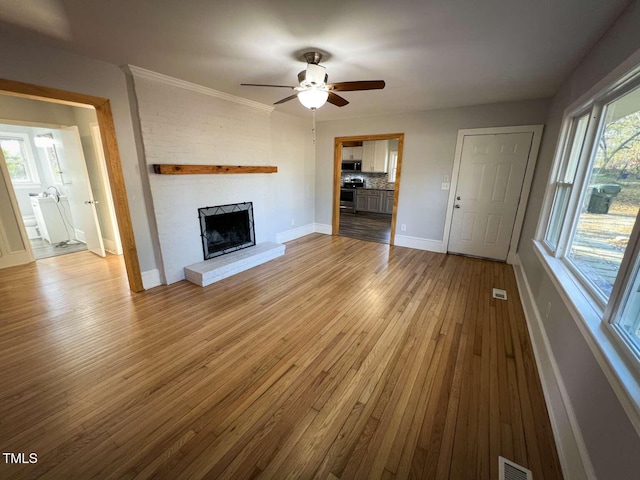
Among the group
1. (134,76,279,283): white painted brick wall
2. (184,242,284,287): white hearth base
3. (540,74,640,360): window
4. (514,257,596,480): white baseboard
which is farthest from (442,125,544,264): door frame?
(134,76,279,283): white painted brick wall

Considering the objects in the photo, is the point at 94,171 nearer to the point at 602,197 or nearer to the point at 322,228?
the point at 322,228

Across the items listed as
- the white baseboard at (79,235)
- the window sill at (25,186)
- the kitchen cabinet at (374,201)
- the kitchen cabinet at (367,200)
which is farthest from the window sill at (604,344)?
the window sill at (25,186)

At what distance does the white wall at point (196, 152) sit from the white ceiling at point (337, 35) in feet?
1.32

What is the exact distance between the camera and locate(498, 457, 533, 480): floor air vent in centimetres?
123

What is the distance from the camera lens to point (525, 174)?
3.73 metres

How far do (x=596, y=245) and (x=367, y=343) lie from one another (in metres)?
1.82

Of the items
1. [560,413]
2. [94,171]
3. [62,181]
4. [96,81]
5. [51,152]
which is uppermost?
[96,81]

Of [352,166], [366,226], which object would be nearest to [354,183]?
[352,166]

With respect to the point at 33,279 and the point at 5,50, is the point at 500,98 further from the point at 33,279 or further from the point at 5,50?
the point at 33,279

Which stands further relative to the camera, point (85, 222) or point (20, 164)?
point (20, 164)

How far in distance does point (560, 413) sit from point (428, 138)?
13.1ft

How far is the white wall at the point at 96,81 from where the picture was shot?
80.1 inches

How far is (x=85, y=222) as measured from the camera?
174 inches

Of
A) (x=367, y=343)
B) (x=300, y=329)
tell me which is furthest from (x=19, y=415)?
(x=367, y=343)
